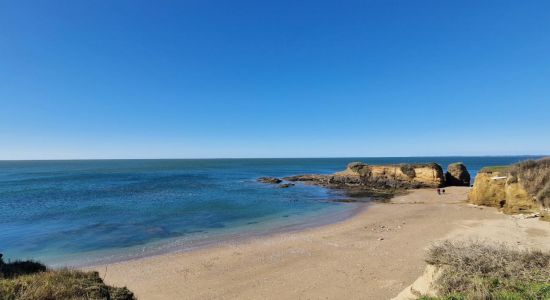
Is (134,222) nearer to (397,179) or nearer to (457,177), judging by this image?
(397,179)

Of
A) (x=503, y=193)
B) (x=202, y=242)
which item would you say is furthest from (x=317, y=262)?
(x=503, y=193)

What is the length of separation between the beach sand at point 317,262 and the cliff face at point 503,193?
131 cm

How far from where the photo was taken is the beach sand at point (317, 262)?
10.9m

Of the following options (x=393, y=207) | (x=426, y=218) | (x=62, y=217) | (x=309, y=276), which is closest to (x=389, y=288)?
(x=309, y=276)

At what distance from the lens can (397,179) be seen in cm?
4856

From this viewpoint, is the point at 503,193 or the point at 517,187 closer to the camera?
the point at 517,187

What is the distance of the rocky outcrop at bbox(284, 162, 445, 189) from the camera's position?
45.2 metres

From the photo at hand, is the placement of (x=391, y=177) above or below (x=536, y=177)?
below

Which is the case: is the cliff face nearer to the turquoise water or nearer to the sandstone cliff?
the sandstone cliff

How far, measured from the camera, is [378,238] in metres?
17.4

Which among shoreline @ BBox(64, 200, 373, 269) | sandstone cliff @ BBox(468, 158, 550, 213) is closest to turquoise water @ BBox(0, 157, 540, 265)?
shoreline @ BBox(64, 200, 373, 269)

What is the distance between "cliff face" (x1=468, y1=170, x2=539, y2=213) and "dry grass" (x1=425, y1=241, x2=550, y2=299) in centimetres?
1703

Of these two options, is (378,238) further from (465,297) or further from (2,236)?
(2,236)

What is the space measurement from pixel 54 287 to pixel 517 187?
2690 centimetres
